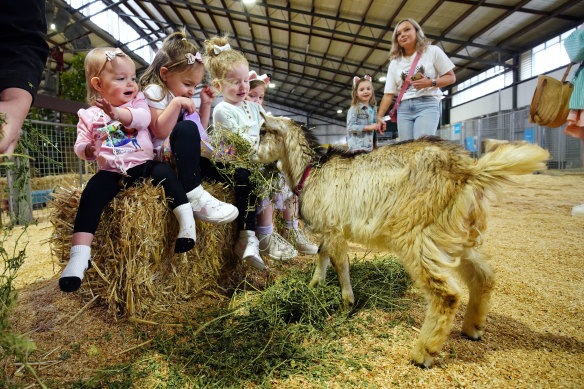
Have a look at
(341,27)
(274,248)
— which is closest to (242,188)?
(274,248)

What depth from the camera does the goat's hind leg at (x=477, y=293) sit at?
1904 mm

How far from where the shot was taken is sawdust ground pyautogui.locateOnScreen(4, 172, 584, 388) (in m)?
1.58

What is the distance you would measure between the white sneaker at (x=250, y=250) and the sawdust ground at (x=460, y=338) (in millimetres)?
932

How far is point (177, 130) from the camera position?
7.43ft

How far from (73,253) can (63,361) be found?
59cm

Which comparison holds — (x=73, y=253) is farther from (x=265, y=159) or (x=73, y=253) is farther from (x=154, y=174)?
(x=265, y=159)

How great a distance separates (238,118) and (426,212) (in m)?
1.97

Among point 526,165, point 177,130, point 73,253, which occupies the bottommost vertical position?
point 73,253

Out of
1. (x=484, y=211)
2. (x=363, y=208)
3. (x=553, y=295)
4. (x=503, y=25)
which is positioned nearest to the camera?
(x=484, y=211)

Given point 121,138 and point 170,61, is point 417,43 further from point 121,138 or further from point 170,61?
point 121,138

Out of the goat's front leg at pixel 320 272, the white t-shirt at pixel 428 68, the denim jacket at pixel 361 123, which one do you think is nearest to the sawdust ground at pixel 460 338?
the goat's front leg at pixel 320 272

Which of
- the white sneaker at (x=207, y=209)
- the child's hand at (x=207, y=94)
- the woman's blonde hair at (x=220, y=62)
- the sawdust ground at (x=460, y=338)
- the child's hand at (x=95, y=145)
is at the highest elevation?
the woman's blonde hair at (x=220, y=62)

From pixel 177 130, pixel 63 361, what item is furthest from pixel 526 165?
pixel 63 361

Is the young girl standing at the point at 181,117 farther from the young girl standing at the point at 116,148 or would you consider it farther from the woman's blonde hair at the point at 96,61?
the woman's blonde hair at the point at 96,61
